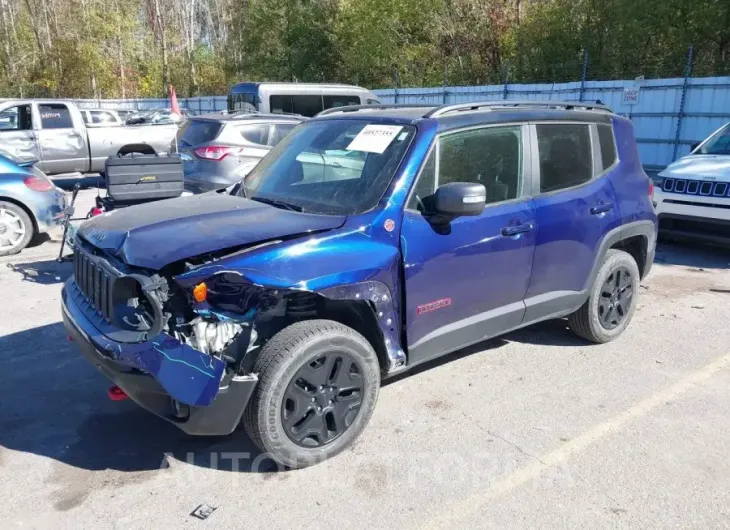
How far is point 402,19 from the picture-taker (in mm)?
25500

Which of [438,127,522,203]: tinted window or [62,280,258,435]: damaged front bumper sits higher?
[438,127,522,203]: tinted window

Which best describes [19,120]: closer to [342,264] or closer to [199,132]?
[199,132]

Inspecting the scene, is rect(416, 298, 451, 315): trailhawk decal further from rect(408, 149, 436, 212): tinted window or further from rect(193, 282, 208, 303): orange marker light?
rect(193, 282, 208, 303): orange marker light

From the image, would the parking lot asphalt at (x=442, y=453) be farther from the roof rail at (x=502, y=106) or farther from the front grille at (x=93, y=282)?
the roof rail at (x=502, y=106)

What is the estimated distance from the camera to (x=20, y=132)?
500 inches

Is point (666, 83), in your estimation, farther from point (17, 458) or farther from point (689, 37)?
point (17, 458)

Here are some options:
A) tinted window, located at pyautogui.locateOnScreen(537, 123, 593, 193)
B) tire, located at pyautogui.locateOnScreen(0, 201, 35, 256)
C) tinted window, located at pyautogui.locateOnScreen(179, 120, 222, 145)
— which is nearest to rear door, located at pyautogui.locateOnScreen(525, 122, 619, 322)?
tinted window, located at pyautogui.locateOnScreen(537, 123, 593, 193)

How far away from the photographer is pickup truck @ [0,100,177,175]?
12.7 metres

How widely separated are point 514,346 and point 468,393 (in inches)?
38.5

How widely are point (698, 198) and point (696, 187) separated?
14 centimetres

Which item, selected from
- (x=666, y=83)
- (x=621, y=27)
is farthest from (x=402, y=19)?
(x=666, y=83)

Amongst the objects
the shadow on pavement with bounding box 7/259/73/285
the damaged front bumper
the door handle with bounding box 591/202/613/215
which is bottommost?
the shadow on pavement with bounding box 7/259/73/285

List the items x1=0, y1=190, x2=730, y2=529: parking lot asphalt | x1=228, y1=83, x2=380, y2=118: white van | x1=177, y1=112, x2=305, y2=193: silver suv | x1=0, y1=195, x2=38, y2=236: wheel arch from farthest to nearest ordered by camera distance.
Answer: x1=228, y1=83, x2=380, y2=118: white van
x1=177, y1=112, x2=305, y2=193: silver suv
x1=0, y1=195, x2=38, y2=236: wheel arch
x1=0, y1=190, x2=730, y2=529: parking lot asphalt

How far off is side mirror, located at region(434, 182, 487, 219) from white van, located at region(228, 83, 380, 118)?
36.4ft
